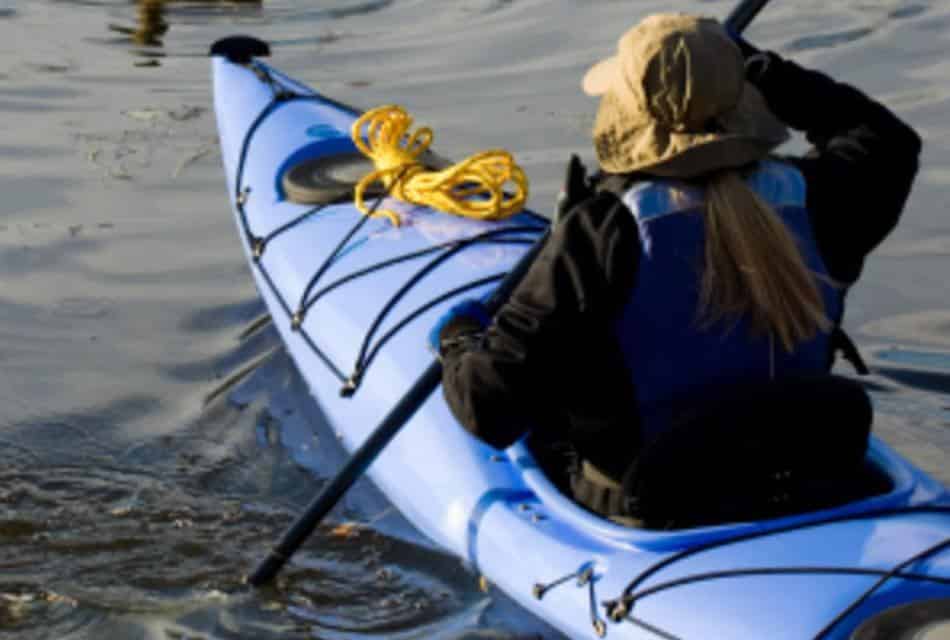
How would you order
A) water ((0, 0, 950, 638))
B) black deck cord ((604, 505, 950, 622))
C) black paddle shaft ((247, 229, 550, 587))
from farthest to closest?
water ((0, 0, 950, 638)), black paddle shaft ((247, 229, 550, 587)), black deck cord ((604, 505, 950, 622))

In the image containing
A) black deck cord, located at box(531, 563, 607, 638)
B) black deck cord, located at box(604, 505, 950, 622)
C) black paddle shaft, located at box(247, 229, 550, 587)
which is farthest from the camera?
black paddle shaft, located at box(247, 229, 550, 587)

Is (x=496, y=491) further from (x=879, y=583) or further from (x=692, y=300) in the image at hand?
(x=879, y=583)

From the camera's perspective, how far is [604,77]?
2898 millimetres

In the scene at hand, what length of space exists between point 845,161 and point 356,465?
4.34 ft

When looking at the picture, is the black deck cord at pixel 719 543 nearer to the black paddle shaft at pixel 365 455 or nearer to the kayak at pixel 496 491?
A: the kayak at pixel 496 491

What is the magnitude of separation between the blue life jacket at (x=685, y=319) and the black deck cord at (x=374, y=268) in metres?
1.64

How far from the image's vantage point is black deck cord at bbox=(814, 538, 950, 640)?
274 centimetres

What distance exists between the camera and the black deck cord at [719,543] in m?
3.01

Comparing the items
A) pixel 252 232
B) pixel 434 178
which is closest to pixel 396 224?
pixel 434 178

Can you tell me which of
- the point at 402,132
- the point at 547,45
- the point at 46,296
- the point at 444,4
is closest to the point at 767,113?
the point at 402,132

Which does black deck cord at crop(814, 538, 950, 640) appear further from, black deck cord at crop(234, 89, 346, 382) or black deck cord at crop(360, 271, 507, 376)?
black deck cord at crop(234, 89, 346, 382)

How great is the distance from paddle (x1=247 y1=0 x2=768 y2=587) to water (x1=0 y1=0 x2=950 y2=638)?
8 cm

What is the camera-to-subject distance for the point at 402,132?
5.13m

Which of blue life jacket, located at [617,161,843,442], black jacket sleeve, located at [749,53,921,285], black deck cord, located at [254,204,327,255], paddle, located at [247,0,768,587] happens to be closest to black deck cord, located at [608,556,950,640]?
Answer: blue life jacket, located at [617,161,843,442]
